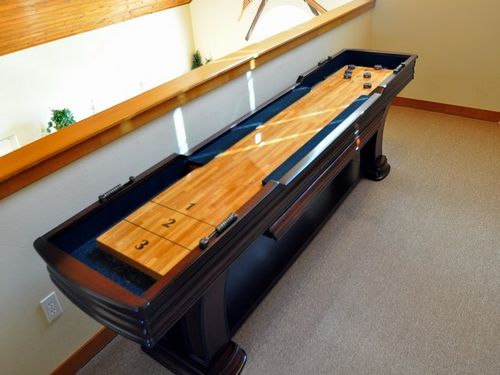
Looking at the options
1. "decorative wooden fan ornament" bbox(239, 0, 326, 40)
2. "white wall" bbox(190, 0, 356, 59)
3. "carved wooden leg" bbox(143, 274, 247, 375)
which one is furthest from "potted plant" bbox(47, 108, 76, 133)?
"carved wooden leg" bbox(143, 274, 247, 375)

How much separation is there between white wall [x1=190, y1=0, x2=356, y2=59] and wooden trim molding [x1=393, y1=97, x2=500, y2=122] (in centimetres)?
343

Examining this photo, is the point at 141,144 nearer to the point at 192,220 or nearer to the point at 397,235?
the point at 192,220

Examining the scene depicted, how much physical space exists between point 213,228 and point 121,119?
742mm

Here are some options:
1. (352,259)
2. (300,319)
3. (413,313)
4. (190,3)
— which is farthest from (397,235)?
(190,3)

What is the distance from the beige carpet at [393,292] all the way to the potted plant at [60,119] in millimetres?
6799

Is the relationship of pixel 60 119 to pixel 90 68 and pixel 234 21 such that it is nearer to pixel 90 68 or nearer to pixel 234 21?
pixel 90 68

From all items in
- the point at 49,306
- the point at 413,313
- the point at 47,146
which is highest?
the point at 47,146

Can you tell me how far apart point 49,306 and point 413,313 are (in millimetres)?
1707

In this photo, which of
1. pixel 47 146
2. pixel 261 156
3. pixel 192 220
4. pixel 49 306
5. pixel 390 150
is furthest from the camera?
pixel 390 150

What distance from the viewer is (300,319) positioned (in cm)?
205

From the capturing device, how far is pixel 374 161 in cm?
298

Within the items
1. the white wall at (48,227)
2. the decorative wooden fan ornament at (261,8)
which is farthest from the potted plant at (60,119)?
the white wall at (48,227)

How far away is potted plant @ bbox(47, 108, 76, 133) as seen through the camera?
7914 mm

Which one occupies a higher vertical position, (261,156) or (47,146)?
(47,146)
